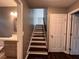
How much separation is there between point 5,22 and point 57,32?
3094 mm

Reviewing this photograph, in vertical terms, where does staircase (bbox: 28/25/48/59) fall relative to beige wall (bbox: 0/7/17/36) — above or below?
below

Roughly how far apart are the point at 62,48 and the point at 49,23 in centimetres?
154

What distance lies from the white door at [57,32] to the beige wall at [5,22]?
7.87 feet

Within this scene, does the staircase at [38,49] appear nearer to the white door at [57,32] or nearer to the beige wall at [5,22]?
the white door at [57,32]

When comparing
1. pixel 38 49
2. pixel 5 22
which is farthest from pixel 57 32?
pixel 5 22

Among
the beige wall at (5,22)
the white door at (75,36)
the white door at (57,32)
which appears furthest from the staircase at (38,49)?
the beige wall at (5,22)

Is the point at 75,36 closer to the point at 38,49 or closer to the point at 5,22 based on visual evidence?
the point at 38,49

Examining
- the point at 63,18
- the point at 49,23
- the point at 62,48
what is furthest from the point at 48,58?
the point at 63,18

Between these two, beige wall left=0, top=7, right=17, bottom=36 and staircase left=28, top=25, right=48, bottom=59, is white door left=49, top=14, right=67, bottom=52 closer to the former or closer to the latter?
staircase left=28, top=25, right=48, bottom=59

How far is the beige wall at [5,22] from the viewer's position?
5.85 metres

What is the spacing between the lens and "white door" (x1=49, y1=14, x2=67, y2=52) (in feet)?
17.5

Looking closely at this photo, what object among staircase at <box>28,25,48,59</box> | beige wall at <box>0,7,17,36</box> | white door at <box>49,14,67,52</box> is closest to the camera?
staircase at <box>28,25,48,59</box>

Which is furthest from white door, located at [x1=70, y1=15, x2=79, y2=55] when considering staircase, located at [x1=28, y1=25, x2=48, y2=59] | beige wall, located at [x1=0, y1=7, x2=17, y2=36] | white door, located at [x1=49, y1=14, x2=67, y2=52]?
beige wall, located at [x1=0, y1=7, x2=17, y2=36]

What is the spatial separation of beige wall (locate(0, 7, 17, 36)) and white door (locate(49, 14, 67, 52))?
2.40 metres
